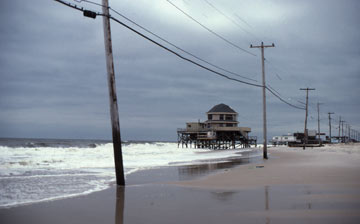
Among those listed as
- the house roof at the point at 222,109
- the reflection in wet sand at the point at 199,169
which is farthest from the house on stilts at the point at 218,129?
the reflection in wet sand at the point at 199,169

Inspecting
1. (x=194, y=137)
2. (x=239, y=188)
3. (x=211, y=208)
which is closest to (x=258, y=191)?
(x=239, y=188)

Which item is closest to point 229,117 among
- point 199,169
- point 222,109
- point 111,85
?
point 222,109

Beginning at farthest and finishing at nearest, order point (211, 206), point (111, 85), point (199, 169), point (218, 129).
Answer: point (218, 129) → point (199, 169) → point (111, 85) → point (211, 206)

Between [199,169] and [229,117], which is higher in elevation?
[229,117]

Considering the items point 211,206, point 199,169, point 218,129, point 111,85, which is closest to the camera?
point 211,206

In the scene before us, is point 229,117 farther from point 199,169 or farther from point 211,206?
point 211,206

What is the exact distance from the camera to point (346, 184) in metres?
8.85

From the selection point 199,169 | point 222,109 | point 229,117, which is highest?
point 222,109

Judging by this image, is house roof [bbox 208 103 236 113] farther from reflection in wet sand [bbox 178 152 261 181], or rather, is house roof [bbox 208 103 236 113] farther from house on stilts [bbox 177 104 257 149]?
reflection in wet sand [bbox 178 152 261 181]

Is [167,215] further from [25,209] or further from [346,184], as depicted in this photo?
[346,184]

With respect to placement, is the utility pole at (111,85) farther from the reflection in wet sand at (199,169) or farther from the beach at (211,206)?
the reflection in wet sand at (199,169)

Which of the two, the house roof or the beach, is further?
the house roof

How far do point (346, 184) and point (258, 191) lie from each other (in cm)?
266

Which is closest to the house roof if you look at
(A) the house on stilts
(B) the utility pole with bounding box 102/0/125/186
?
(A) the house on stilts
